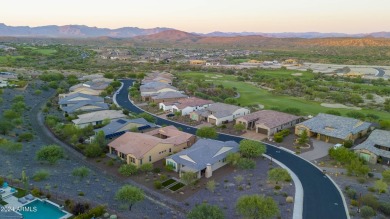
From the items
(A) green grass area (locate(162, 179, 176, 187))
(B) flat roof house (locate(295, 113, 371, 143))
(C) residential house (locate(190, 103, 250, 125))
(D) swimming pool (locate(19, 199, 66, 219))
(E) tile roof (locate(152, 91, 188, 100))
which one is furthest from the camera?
(E) tile roof (locate(152, 91, 188, 100))

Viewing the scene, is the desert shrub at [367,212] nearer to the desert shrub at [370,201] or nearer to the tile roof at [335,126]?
the desert shrub at [370,201]

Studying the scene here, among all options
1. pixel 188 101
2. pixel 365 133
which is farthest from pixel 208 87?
pixel 365 133

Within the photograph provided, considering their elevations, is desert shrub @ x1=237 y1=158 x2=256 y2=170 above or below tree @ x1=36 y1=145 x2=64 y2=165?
below

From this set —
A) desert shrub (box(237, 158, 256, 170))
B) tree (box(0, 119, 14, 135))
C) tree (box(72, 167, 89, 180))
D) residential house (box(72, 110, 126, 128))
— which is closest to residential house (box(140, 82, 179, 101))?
residential house (box(72, 110, 126, 128))

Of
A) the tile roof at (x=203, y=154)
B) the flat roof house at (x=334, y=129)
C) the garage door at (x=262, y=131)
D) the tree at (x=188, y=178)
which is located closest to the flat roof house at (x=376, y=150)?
the flat roof house at (x=334, y=129)

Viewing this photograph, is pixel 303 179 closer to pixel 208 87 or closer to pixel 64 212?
pixel 64 212

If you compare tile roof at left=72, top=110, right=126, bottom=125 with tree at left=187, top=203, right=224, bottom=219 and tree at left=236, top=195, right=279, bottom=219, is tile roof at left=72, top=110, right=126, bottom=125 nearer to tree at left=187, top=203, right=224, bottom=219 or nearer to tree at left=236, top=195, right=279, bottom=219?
tree at left=187, top=203, right=224, bottom=219
